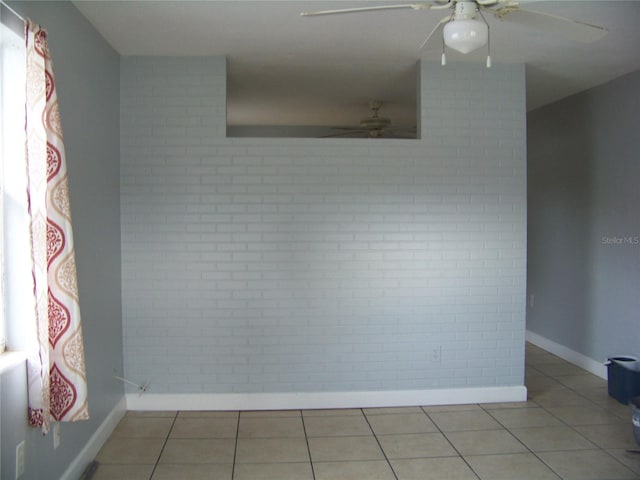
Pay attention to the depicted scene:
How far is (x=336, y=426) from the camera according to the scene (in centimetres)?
350

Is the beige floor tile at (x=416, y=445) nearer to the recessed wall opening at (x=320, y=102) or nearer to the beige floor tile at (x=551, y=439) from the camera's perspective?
the beige floor tile at (x=551, y=439)

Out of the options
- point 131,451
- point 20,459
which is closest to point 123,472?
point 131,451

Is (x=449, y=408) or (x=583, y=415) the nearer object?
(x=583, y=415)

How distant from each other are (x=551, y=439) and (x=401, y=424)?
3.12 ft

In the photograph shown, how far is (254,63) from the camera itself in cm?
393

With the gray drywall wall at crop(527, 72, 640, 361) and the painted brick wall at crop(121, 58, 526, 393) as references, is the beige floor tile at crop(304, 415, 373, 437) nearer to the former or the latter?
the painted brick wall at crop(121, 58, 526, 393)

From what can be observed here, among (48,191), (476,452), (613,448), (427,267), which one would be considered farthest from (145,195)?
(613,448)

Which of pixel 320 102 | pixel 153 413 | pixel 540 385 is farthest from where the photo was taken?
pixel 320 102

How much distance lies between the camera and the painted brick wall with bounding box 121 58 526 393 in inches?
146

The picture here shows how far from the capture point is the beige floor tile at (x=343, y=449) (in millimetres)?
3043

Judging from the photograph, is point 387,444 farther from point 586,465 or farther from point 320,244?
point 320,244

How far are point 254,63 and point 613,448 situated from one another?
11.7 feet

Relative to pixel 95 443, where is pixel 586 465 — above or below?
below

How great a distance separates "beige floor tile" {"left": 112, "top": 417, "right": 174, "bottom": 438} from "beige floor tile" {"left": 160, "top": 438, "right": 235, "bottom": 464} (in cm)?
16
